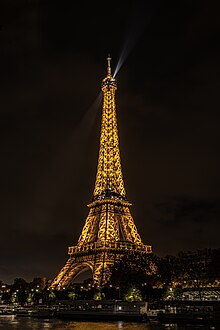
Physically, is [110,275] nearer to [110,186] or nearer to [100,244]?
[100,244]

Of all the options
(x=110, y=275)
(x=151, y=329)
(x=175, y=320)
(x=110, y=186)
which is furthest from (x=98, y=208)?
(x=151, y=329)

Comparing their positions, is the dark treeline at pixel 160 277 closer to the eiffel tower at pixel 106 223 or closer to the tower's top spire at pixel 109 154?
the eiffel tower at pixel 106 223

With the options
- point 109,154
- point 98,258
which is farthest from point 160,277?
point 109,154

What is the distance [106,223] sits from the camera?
7144 centimetres

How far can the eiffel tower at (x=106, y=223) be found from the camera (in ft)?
224

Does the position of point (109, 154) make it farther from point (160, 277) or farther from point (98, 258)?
point (160, 277)

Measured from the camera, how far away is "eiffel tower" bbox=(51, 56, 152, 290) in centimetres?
6825

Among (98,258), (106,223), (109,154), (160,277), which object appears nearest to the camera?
(160,277)

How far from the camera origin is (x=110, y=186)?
7562cm

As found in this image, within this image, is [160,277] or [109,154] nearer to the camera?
[160,277]

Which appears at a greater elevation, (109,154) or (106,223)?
(109,154)

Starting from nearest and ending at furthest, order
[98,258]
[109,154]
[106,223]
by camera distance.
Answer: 1. [98,258]
2. [106,223]
3. [109,154]

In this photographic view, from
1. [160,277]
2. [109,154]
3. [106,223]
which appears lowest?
[160,277]

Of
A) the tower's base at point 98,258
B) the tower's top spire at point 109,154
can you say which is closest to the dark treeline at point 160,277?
the tower's base at point 98,258
